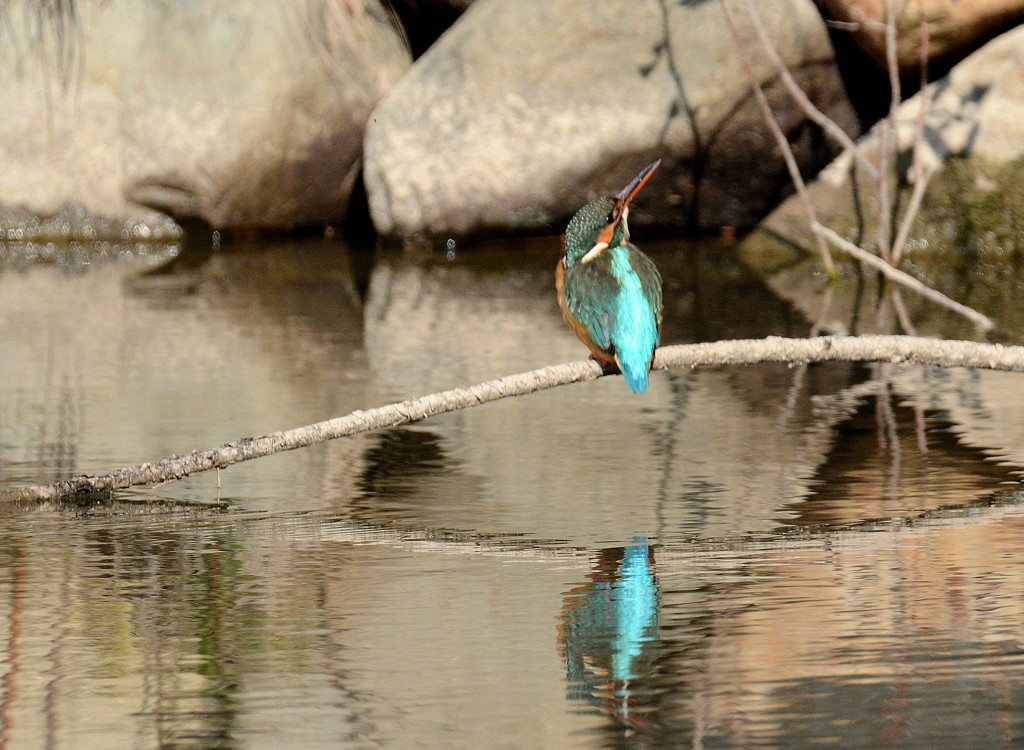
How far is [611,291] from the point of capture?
3441 millimetres

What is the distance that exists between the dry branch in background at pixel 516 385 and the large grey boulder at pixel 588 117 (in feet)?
15.3

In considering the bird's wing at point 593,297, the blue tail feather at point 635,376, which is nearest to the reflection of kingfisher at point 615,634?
the blue tail feather at point 635,376

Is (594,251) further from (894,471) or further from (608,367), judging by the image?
(894,471)

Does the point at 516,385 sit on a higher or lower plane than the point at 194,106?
lower

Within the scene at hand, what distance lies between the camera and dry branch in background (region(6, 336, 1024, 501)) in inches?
131

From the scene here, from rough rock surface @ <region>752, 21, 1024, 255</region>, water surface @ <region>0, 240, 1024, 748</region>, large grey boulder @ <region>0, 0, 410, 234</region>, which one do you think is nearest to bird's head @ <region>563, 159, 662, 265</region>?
water surface @ <region>0, 240, 1024, 748</region>

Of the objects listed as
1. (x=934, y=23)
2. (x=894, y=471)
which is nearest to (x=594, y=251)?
(x=894, y=471)

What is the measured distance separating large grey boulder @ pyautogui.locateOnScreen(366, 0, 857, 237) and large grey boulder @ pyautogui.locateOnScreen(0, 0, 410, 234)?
53 centimetres

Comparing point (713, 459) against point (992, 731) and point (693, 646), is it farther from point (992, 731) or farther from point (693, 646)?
point (992, 731)

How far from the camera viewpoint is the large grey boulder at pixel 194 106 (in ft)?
28.7

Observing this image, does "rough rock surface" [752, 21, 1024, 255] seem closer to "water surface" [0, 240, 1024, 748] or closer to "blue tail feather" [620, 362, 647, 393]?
"water surface" [0, 240, 1024, 748]

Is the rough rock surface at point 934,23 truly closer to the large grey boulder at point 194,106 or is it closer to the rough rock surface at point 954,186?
the rough rock surface at point 954,186

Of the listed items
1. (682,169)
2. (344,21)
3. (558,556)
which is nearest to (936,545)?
(558,556)

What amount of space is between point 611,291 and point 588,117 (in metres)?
4.72
